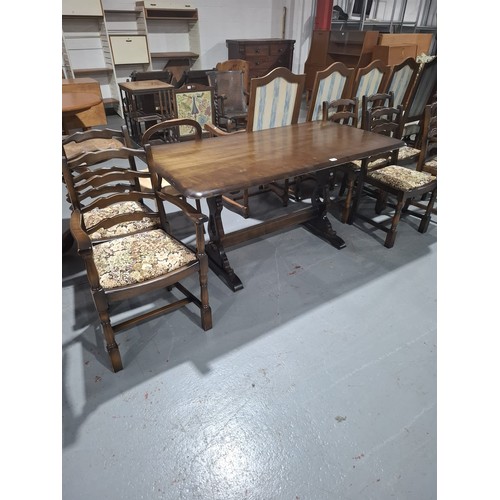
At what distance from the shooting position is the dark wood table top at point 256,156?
159cm

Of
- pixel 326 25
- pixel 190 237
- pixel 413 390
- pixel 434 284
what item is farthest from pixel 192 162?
pixel 326 25

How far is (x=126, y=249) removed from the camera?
5.29 feet

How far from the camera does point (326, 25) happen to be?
6438mm

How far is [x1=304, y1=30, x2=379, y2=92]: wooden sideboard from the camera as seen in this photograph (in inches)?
214

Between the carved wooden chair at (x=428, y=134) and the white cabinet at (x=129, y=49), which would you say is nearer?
the carved wooden chair at (x=428, y=134)

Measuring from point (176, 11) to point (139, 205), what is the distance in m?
5.36

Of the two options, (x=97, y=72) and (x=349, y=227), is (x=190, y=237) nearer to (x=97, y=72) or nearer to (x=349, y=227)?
(x=349, y=227)

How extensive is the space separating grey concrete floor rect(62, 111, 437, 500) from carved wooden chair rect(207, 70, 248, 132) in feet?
9.02

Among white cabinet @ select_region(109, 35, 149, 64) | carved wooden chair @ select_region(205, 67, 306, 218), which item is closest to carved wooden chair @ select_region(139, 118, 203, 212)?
carved wooden chair @ select_region(205, 67, 306, 218)

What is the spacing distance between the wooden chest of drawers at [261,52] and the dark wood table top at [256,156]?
15.9ft

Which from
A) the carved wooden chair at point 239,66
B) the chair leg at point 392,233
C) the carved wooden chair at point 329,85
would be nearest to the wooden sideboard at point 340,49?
the carved wooden chair at point 239,66

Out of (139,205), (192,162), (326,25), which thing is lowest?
(139,205)

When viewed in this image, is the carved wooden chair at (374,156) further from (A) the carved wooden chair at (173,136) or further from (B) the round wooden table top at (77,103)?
(B) the round wooden table top at (77,103)

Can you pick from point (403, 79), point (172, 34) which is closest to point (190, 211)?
point (403, 79)
